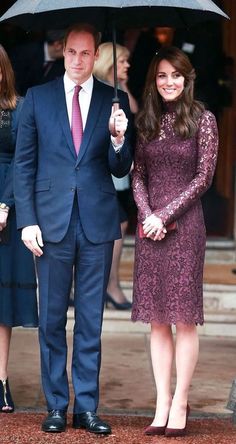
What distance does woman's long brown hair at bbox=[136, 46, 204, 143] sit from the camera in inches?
229

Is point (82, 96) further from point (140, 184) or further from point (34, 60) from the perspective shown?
point (34, 60)

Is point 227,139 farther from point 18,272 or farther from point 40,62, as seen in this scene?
point 18,272

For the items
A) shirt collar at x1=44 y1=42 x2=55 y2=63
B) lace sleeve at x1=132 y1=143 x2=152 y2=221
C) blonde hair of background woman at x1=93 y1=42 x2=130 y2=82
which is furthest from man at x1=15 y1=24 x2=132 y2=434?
shirt collar at x1=44 y1=42 x2=55 y2=63

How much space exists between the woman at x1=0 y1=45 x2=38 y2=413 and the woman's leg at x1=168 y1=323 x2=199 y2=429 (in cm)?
84

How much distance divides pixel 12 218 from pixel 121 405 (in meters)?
1.23

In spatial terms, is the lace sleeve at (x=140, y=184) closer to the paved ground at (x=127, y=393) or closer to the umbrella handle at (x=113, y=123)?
the umbrella handle at (x=113, y=123)

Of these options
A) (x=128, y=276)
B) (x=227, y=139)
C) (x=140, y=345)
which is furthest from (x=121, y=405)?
(x=227, y=139)

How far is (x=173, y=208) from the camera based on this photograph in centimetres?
578

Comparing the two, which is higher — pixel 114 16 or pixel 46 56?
pixel 114 16

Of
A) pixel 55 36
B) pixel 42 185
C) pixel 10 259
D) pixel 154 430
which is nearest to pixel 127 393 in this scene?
pixel 154 430

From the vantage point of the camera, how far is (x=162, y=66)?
587 cm

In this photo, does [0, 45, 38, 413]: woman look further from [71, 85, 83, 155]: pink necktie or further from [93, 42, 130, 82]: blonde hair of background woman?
[93, 42, 130, 82]: blonde hair of background woman

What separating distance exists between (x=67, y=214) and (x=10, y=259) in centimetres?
61

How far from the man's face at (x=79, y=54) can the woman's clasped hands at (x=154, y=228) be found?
78 centimetres
